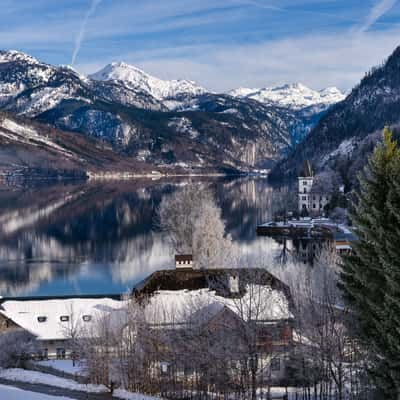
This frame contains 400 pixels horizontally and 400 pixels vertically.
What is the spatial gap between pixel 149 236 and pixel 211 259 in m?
36.0

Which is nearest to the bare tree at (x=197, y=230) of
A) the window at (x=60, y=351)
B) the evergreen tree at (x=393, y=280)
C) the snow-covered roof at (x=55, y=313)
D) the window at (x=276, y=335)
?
the snow-covered roof at (x=55, y=313)

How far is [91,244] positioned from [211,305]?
56.2 metres

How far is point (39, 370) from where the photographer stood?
108ft

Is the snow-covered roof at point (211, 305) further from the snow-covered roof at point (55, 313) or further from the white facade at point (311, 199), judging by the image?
the white facade at point (311, 199)

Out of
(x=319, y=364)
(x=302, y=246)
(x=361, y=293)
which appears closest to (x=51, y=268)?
(x=302, y=246)

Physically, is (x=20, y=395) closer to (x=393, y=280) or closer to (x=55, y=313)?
(x=55, y=313)

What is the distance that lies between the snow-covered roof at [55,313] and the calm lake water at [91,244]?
50.1 feet

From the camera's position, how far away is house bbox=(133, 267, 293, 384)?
92.4 feet

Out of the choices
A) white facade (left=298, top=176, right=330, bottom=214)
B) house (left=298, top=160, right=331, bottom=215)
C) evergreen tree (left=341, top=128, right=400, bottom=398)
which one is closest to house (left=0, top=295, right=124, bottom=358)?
evergreen tree (left=341, top=128, right=400, bottom=398)

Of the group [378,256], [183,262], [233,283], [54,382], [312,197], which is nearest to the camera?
[378,256]

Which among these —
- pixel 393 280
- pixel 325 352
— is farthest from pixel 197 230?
pixel 393 280

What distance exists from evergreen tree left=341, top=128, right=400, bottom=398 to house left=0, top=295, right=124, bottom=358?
17.1 meters

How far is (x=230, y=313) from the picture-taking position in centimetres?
2972

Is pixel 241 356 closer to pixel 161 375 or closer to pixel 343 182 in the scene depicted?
pixel 161 375
